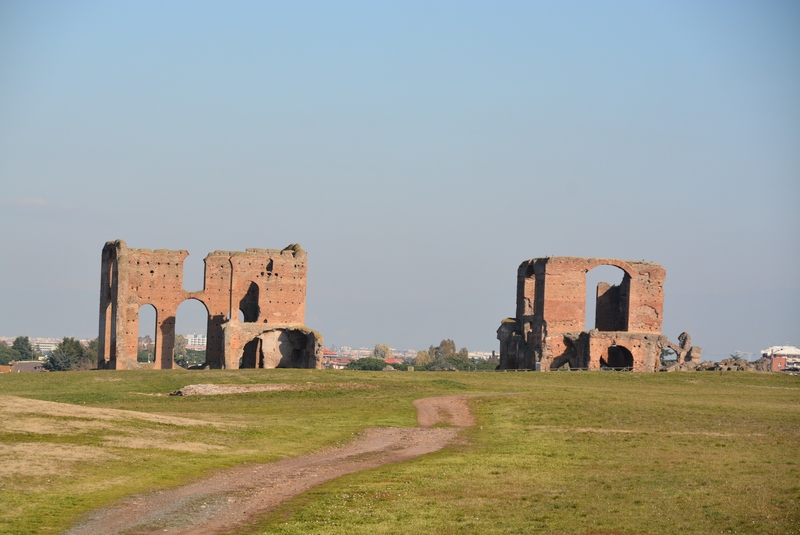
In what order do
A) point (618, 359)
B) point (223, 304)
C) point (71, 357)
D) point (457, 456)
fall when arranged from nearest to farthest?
point (457, 456) → point (223, 304) → point (618, 359) → point (71, 357)

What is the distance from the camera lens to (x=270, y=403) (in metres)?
42.1

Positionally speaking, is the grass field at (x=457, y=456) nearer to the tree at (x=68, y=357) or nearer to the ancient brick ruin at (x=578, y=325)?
the ancient brick ruin at (x=578, y=325)

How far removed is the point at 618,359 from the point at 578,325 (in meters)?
4.23

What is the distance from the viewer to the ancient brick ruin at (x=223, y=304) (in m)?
60.5

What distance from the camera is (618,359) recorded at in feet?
219

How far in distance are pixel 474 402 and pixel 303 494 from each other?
840 inches

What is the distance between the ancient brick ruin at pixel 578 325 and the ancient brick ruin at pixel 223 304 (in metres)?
13.5

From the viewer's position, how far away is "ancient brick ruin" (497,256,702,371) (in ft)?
209

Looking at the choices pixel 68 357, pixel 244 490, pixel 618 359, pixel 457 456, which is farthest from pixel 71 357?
pixel 244 490

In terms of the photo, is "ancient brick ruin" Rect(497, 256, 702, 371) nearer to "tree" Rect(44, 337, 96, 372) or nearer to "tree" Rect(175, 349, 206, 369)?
"tree" Rect(175, 349, 206, 369)

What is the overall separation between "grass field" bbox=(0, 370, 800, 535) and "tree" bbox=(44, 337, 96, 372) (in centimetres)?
6231

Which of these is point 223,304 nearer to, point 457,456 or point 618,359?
point 618,359

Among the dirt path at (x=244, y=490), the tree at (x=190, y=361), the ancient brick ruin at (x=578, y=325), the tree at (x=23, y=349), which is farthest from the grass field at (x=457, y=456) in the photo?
the tree at (x=23, y=349)

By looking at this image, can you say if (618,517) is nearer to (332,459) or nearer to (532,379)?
(332,459)
